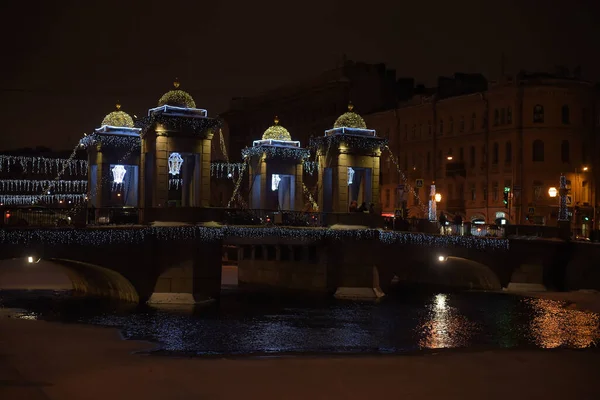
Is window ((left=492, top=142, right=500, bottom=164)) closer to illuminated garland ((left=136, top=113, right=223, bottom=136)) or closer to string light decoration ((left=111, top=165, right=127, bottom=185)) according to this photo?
string light decoration ((left=111, top=165, right=127, bottom=185))

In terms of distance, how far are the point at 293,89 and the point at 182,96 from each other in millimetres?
57005

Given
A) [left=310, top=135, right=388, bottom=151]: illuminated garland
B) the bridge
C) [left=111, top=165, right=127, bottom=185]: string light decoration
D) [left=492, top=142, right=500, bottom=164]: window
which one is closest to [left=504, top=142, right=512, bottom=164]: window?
[left=492, top=142, right=500, bottom=164]: window

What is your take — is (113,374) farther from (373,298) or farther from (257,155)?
(257,155)

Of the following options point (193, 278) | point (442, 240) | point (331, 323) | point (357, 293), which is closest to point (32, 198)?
point (193, 278)

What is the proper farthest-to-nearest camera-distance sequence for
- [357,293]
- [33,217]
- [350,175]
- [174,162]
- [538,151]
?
1. [538,151]
2. [350,175]
3. [357,293]
4. [174,162]
5. [33,217]

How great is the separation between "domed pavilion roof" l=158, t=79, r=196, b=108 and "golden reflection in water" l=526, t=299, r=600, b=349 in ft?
74.4

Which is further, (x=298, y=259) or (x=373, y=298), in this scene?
(x=298, y=259)

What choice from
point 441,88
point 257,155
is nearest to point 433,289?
point 257,155

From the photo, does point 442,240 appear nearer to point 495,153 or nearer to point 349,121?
point 349,121

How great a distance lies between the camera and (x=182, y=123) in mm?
52250

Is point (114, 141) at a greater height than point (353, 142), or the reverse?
point (353, 142)

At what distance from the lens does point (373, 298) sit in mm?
56781

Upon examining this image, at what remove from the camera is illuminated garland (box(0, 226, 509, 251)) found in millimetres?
45500

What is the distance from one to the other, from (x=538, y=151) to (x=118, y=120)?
1578 inches
